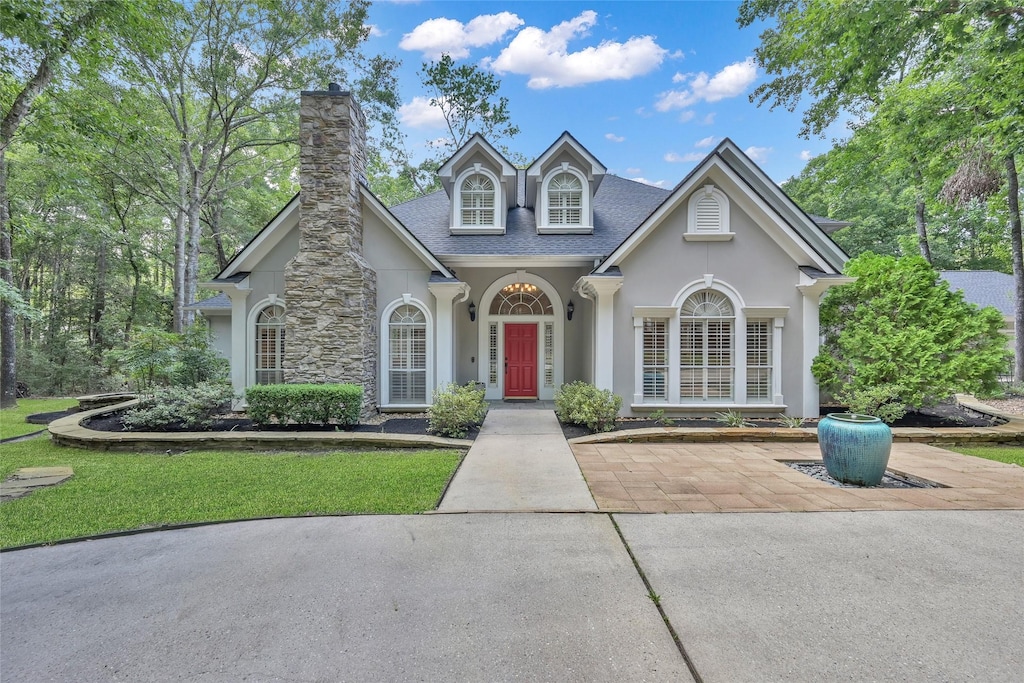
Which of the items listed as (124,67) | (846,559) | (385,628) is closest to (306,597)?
(385,628)

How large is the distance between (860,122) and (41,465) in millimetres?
27507

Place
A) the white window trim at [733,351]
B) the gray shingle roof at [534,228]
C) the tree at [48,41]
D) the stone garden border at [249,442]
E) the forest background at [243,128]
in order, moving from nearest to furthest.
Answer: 1. the stone garden border at [249,442]
2. the forest background at [243,128]
3. the tree at [48,41]
4. the white window trim at [733,351]
5. the gray shingle roof at [534,228]

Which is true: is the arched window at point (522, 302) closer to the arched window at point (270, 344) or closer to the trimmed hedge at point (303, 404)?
the trimmed hedge at point (303, 404)

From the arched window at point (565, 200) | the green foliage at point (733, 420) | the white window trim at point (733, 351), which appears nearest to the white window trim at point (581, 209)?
the arched window at point (565, 200)

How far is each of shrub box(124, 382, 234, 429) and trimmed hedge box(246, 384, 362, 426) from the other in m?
0.96

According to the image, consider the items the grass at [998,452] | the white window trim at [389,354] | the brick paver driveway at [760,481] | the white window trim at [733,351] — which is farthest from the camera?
the white window trim at [389,354]

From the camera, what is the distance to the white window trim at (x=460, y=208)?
37.3ft

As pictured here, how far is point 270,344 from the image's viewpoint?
31.8ft

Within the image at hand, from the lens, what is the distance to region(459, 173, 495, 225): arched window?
37.7 ft

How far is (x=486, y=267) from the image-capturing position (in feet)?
36.8

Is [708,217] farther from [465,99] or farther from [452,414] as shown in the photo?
[465,99]

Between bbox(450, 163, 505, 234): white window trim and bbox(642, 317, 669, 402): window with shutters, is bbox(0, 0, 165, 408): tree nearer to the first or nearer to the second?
bbox(450, 163, 505, 234): white window trim

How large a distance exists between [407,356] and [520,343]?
10.5 ft

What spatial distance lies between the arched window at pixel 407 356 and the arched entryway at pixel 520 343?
2.10m
